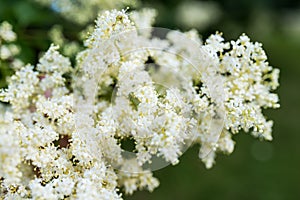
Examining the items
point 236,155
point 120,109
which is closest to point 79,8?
point 120,109

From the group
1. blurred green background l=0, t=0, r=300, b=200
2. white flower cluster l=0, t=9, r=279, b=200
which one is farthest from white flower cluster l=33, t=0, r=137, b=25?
white flower cluster l=0, t=9, r=279, b=200

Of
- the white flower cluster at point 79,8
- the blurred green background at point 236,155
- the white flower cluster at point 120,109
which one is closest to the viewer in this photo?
the white flower cluster at point 120,109

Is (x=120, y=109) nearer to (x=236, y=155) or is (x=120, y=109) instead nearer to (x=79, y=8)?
(x=79, y=8)

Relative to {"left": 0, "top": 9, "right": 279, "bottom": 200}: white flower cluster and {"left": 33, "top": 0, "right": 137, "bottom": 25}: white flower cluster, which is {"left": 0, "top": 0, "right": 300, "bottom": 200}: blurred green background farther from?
{"left": 0, "top": 9, "right": 279, "bottom": 200}: white flower cluster

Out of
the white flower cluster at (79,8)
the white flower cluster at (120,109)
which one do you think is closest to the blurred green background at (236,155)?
the white flower cluster at (79,8)

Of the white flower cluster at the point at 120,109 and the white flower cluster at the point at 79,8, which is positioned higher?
the white flower cluster at the point at 79,8

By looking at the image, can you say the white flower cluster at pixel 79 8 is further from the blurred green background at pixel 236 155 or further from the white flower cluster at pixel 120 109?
the white flower cluster at pixel 120 109

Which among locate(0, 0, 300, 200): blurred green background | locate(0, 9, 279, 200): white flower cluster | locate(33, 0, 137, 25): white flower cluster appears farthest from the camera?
locate(0, 0, 300, 200): blurred green background

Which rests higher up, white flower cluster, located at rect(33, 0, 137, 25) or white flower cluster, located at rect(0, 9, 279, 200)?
white flower cluster, located at rect(33, 0, 137, 25)
